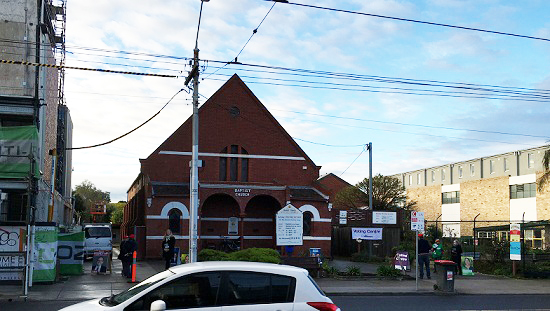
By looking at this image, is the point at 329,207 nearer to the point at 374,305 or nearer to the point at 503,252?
the point at 503,252

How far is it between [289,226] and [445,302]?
11287 millimetres

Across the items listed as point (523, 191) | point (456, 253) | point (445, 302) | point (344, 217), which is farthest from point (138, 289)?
point (523, 191)

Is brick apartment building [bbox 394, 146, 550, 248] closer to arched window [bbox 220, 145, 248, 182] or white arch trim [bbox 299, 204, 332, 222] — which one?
white arch trim [bbox 299, 204, 332, 222]

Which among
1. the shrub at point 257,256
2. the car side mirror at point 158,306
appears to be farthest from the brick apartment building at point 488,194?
the car side mirror at point 158,306

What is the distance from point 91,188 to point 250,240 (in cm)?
7885

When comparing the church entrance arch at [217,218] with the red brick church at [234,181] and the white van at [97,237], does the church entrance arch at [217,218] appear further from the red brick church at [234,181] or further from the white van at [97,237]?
the white van at [97,237]

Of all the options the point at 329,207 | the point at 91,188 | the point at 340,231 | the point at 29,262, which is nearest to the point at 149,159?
the point at 329,207

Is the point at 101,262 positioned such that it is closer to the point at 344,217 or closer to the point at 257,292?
the point at 344,217

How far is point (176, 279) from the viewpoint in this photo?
25.4 feet

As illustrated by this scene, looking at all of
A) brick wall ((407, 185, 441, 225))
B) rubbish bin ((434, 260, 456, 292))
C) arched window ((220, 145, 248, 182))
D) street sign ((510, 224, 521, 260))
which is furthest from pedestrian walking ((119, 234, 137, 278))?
brick wall ((407, 185, 441, 225))

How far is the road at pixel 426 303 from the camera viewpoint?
15.8 meters

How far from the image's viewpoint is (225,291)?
781 centimetres

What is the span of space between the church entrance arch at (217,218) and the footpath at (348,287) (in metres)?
10.9

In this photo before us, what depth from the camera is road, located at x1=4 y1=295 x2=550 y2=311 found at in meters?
15.8
